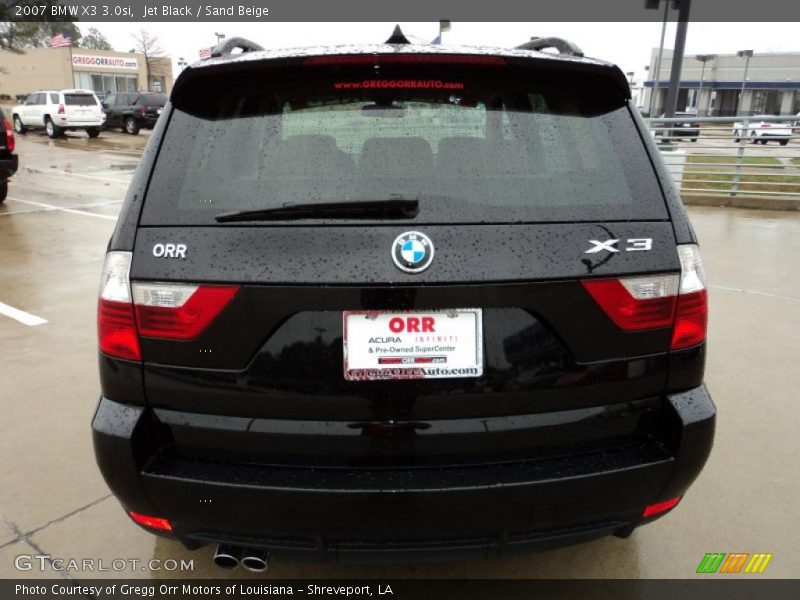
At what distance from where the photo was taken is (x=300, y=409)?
172 centimetres

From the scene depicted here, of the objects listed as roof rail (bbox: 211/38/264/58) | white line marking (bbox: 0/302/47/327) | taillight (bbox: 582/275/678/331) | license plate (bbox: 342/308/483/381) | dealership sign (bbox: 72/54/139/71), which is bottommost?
white line marking (bbox: 0/302/47/327)

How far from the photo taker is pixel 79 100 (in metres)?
25.5

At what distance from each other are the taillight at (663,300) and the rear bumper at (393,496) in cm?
22

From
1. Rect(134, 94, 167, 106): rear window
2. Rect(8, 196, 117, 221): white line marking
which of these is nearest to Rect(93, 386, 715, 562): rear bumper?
Rect(8, 196, 117, 221): white line marking

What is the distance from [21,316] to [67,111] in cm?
2381

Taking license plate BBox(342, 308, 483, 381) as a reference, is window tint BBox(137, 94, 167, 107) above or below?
below

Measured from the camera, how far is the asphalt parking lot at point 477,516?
2.38m

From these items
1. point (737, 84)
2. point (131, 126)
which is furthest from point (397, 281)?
point (737, 84)

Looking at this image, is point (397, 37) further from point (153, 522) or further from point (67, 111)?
point (67, 111)

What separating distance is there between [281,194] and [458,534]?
1060 millimetres

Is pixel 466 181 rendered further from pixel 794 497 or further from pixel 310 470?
pixel 794 497

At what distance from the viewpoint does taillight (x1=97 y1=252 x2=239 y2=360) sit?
1698 mm

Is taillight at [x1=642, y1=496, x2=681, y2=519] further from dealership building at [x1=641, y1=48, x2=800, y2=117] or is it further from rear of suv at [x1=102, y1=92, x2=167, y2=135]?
dealership building at [x1=641, y1=48, x2=800, y2=117]

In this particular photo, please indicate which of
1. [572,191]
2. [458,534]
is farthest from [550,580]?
[572,191]
